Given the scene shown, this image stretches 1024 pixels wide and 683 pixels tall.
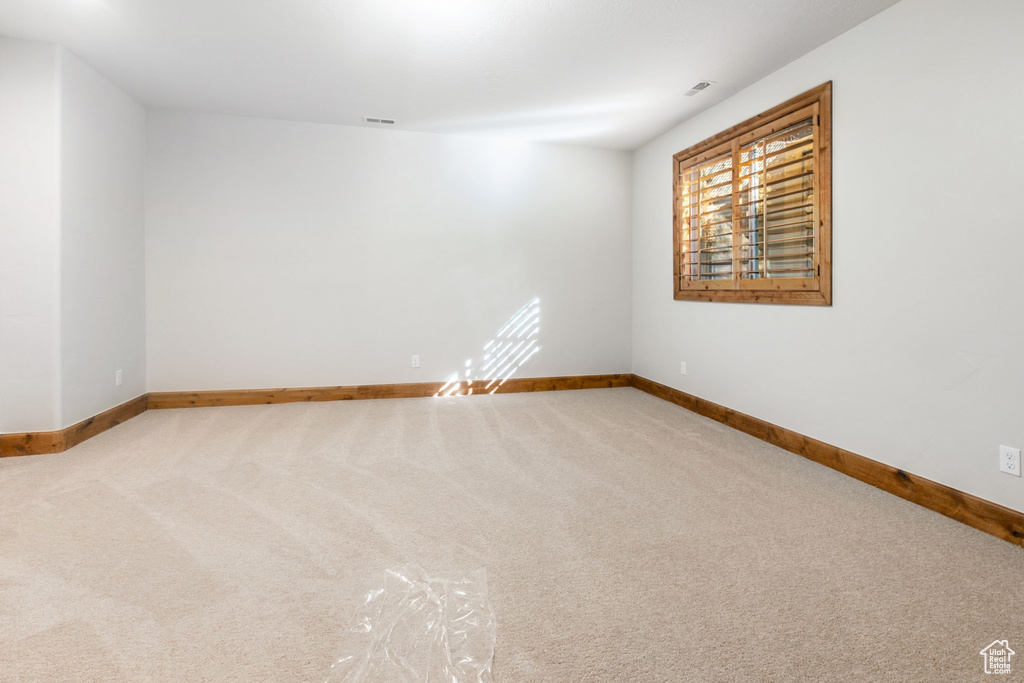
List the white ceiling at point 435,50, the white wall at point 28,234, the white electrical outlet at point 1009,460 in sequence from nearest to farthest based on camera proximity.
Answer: the white electrical outlet at point 1009,460 → the white ceiling at point 435,50 → the white wall at point 28,234

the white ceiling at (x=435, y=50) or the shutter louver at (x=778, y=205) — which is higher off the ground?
the white ceiling at (x=435, y=50)

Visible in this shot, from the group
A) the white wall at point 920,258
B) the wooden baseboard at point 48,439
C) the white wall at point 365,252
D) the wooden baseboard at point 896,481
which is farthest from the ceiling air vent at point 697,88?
the wooden baseboard at point 48,439

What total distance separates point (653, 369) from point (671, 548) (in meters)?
3.32

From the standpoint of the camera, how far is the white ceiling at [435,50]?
277 cm

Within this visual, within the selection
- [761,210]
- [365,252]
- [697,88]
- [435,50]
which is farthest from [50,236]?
[761,210]

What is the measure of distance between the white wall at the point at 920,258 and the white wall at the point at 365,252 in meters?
2.15

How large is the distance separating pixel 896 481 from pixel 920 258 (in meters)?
1.17

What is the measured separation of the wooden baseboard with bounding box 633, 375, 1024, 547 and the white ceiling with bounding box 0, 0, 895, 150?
2486 millimetres

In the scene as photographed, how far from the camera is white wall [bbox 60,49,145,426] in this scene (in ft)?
10.8

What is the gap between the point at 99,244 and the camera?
3.66 m

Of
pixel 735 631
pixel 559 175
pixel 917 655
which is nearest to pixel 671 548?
pixel 735 631

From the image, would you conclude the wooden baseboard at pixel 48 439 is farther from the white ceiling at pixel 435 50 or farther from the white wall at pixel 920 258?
the white wall at pixel 920 258

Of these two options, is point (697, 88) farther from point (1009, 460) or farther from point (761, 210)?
point (1009, 460)

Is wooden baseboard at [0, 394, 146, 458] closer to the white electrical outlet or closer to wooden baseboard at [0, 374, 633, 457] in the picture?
wooden baseboard at [0, 374, 633, 457]
